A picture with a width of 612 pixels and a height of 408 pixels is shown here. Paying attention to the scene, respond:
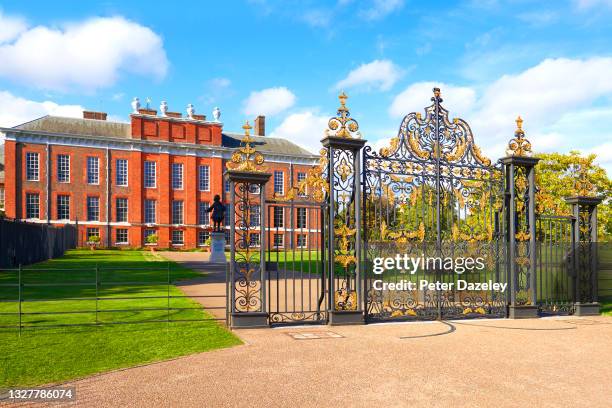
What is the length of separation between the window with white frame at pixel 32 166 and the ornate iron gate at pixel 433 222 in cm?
3840

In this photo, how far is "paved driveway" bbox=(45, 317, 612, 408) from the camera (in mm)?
4945

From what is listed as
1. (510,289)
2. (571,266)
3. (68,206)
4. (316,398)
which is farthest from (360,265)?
(68,206)

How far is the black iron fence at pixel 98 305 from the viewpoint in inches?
332

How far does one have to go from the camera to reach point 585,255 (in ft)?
38.2

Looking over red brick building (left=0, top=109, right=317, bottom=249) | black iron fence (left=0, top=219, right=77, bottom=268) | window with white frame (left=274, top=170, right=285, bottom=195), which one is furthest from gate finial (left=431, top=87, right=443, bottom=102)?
window with white frame (left=274, top=170, right=285, bottom=195)

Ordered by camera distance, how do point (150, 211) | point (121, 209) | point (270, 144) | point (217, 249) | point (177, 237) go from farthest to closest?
point (270, 144) → point (177, 237) → point (150, 211) → point (121, 209) → point (217, 249)

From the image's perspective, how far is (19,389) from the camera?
5.07 metres

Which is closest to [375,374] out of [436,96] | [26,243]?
[436,96]

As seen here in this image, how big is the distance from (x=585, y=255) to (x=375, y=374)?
812 centimetres

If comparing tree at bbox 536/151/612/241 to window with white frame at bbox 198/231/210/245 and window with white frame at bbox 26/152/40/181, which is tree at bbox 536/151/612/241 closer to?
window with white frame at bbox 198/231/210/245

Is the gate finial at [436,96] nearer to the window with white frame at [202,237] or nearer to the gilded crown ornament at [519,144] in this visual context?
the gilded crown ornament at [519,144]

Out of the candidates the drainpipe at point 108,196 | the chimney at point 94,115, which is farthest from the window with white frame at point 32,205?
the chimney at point 94,115

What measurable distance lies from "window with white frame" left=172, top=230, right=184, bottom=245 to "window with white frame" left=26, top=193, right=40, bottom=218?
1087 cm

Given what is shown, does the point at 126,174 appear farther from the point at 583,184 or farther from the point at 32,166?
the point at 583,184
